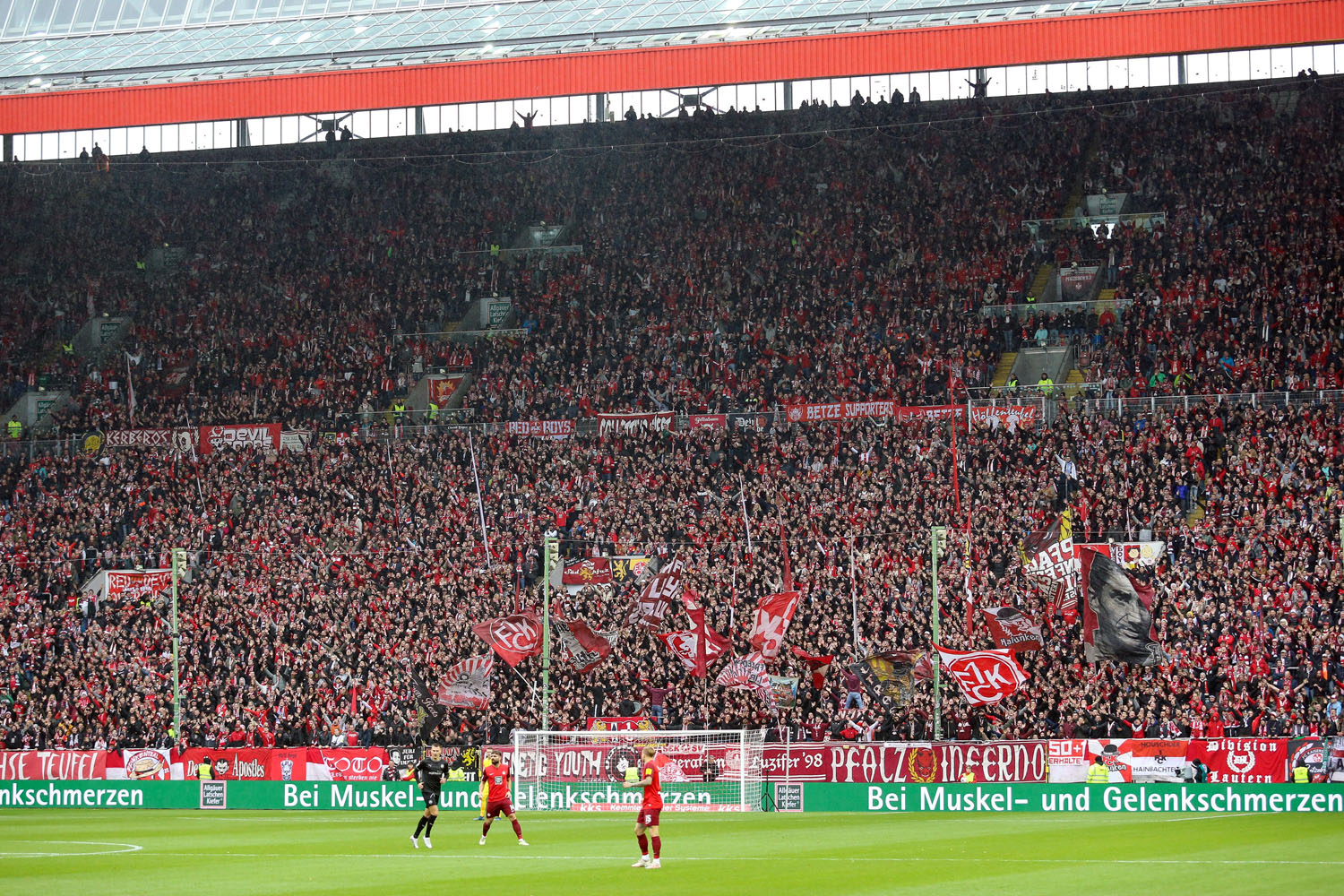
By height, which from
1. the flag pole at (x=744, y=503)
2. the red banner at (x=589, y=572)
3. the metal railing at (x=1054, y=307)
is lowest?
the red banner at (x=589, y=572)

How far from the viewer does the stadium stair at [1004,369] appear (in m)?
57.4

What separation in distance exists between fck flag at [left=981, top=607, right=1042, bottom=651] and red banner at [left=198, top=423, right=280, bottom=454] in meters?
28.1

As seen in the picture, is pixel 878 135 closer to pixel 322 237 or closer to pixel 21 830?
pixel 322 237

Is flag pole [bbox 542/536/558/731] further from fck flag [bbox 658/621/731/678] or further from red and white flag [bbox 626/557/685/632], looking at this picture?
fck flag [bbox 658/621/731/678]

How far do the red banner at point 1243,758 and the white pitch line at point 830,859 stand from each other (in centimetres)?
1431

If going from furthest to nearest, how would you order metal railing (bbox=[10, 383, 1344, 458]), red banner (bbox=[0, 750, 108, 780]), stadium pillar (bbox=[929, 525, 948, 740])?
metal railing (bbox=[10, 383, 1344, 458]), red banner (bbox=[0, 750, 108, 780]), stadium pillar (bbox=[929, 525, 948, 740])

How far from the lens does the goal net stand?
133 feet

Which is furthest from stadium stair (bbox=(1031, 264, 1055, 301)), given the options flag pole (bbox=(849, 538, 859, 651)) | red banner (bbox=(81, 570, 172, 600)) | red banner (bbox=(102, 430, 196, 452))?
red banner (bbox=(81, 570, 172, 600))

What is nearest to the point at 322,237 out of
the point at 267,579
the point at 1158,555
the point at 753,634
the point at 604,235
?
the point at 604,235

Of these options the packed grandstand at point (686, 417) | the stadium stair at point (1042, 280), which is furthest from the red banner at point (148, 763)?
the stadium stair at point (1042, 280)

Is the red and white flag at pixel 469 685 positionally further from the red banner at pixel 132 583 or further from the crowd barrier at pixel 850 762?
the red banner at pixel 132 583

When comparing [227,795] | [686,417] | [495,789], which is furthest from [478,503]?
[495,789]

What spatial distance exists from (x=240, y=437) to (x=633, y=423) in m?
14.1

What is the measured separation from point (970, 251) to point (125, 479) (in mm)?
30324
